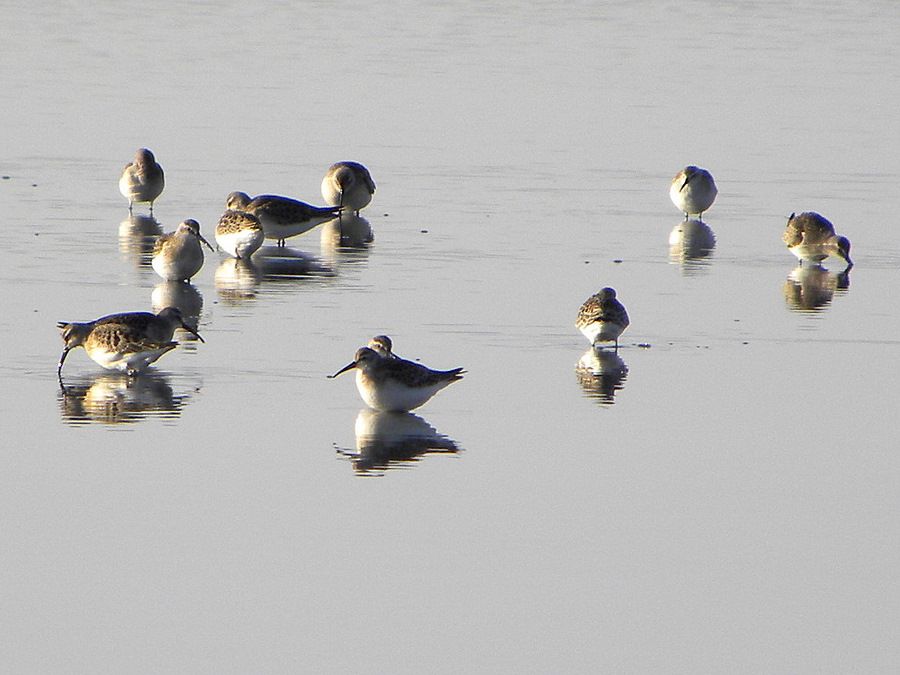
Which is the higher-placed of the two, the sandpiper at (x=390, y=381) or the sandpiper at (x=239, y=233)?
the sandpiper at (x=239, y=233)

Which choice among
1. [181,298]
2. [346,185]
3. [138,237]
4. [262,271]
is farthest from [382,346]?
[346,185]

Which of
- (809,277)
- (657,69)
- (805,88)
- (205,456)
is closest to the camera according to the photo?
(205,456)

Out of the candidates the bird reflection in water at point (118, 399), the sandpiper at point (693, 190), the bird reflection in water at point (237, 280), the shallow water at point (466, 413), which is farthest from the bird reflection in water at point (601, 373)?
the sandpiper at point (693, 190)

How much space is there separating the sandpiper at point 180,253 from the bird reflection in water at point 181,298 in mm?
151

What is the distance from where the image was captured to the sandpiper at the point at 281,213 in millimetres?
21156

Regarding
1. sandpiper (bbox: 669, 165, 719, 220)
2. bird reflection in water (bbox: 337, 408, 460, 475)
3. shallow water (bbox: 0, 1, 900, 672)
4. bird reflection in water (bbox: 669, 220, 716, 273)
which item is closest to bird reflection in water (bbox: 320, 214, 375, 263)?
shallow water (bbox: 0, 1, 900, 672)

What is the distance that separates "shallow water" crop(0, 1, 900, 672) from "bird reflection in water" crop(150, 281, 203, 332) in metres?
0.07

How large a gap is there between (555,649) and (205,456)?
371 cm

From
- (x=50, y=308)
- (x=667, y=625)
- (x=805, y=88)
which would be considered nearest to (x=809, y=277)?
(x=50, y=308)

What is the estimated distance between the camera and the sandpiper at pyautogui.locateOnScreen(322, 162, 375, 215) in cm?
2359

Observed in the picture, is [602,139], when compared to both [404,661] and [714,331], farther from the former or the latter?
[404,661]

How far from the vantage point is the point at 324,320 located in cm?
1669

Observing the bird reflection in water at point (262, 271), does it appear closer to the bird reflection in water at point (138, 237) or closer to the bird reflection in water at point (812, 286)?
the bird reflection in water at point (138, 237)

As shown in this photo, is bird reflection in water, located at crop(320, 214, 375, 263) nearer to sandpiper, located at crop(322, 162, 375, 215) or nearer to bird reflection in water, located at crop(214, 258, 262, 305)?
sandpiper, located at crop(322, 162, 375, 215)
